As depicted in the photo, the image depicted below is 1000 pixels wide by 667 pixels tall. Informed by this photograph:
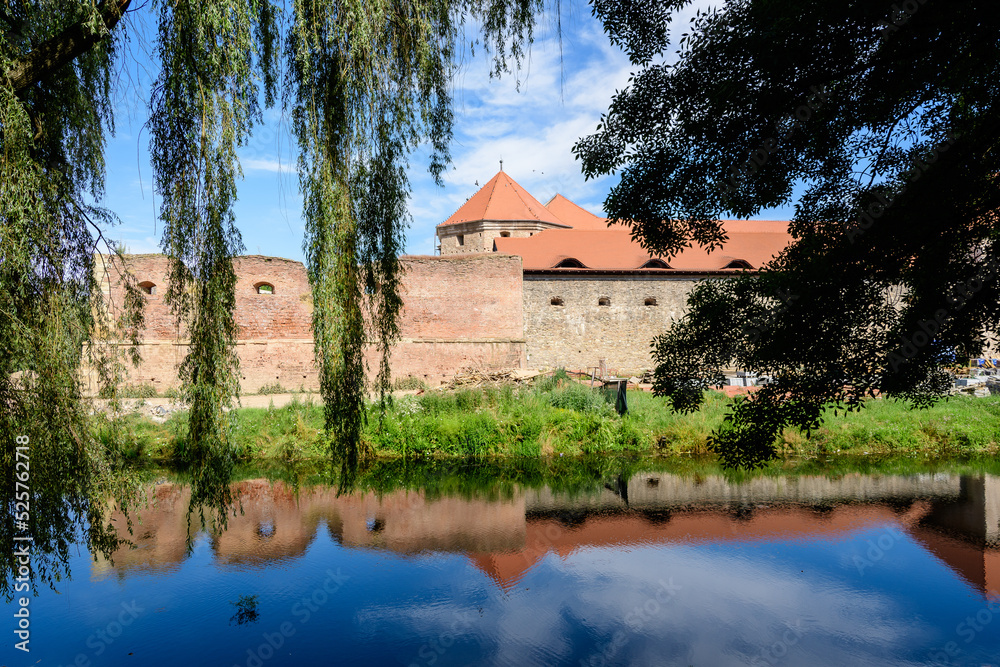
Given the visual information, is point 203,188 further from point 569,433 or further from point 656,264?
point 656,264

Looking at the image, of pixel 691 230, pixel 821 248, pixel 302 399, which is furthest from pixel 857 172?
pixel 302 399

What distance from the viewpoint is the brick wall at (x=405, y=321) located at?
1781 cm

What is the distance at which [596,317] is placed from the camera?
2277cm

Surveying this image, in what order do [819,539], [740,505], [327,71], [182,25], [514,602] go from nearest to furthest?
1. [182,25]
2. [327,71]
3. [514,602]
4. [819,539]
5. [740,505]

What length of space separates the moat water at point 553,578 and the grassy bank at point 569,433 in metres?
1.07

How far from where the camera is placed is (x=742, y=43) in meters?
4.39

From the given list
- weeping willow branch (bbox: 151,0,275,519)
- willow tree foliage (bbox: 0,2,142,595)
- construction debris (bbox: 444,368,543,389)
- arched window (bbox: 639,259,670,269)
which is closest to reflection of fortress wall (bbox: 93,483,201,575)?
willow tree foliage (bbox: 0,2,142,595)

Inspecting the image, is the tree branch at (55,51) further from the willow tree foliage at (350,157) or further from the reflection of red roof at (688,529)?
the reflection of red roof at (688,529)

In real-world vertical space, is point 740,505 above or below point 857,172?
below

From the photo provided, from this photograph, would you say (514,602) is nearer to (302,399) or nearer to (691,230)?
(691,230)

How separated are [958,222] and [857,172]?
0.87m

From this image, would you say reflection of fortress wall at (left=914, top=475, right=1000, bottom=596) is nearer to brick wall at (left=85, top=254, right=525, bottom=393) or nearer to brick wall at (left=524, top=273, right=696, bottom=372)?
brick wall at (left=524, top=273, right=696, bottom=372)

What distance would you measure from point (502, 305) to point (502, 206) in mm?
12398

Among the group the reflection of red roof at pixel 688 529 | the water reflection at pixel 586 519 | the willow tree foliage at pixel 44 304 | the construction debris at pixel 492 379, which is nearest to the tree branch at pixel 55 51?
the willow tree foliage at pixel 44 304
